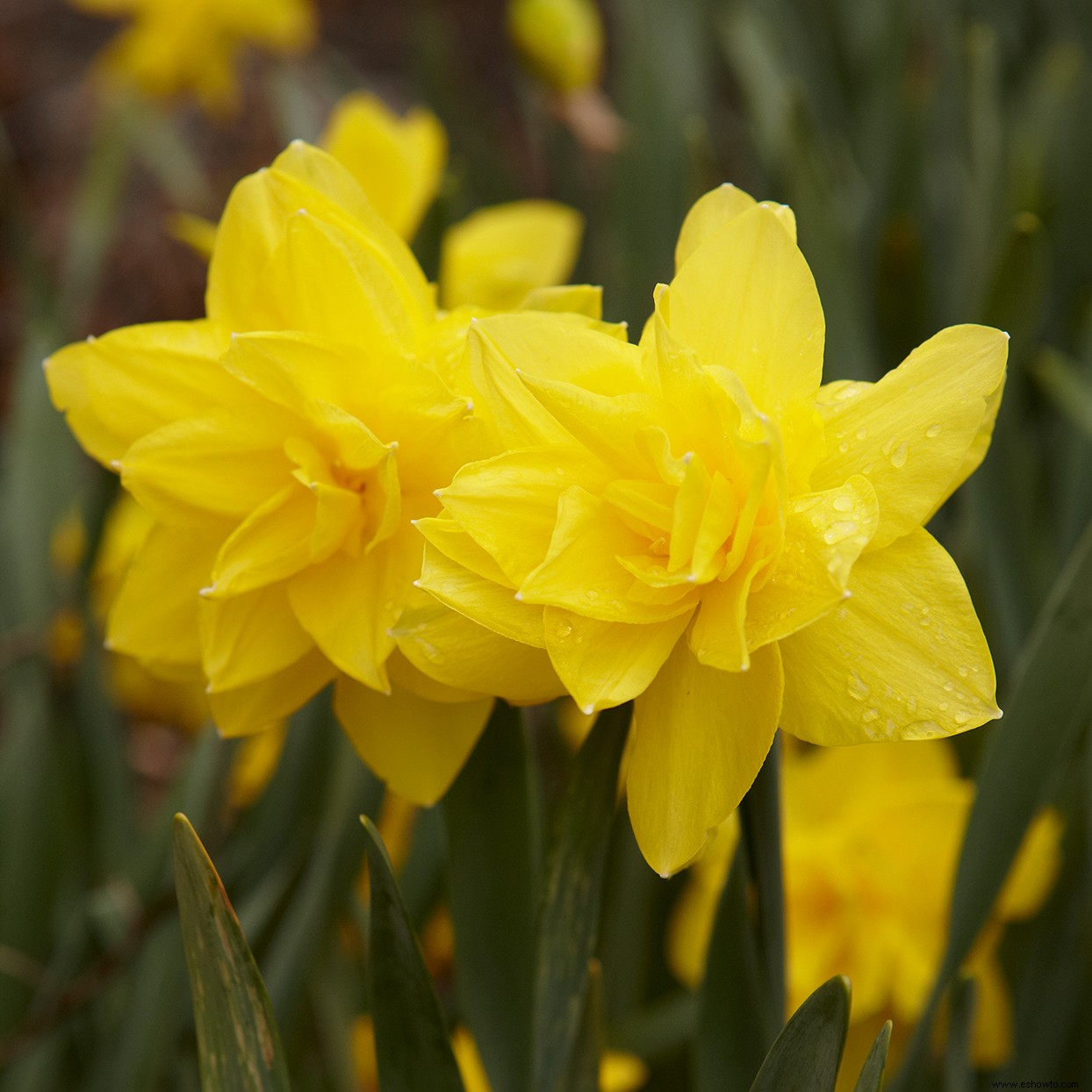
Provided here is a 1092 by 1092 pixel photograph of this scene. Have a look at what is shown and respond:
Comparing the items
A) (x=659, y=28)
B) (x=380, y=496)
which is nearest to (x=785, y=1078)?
(x=380, y=496)

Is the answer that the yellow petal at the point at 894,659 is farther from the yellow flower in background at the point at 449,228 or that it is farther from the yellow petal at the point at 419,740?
the yellow flower in background at the point at 449,228

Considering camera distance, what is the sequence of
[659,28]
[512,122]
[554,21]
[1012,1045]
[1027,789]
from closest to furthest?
[1027,789] < [1012,1045] < [554,21] < [659,28] < [512,122]

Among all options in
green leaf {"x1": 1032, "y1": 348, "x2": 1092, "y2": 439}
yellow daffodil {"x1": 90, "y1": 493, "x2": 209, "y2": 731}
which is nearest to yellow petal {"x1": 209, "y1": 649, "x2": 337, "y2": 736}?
yellow daffodil {"x1": 90, "y1": 493, "x2": 209, "y2": 731}

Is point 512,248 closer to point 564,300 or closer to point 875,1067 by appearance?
point 564,300

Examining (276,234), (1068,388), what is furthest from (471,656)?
(1068,388)

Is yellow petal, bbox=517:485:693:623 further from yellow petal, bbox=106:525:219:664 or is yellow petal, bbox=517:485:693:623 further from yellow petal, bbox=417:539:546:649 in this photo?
yellow petal, bbox=106:525:219:664

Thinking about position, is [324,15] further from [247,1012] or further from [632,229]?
[247,1012]
